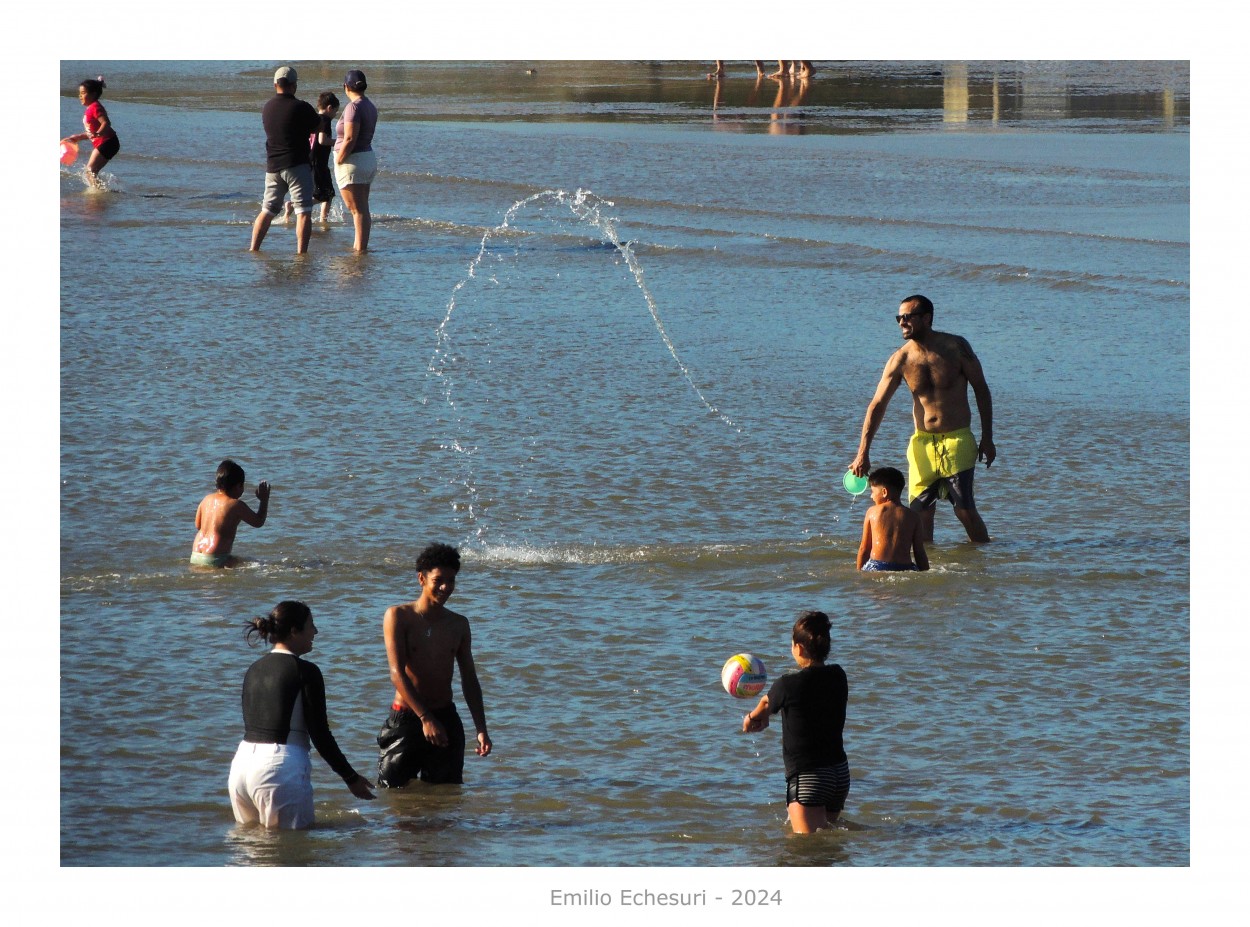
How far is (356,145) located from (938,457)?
8.95 meters

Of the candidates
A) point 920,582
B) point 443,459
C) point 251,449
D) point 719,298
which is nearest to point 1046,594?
point 920,582

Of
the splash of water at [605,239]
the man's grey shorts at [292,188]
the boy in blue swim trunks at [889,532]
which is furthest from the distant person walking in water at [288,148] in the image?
the boy in blue swim trunks at [889,532]

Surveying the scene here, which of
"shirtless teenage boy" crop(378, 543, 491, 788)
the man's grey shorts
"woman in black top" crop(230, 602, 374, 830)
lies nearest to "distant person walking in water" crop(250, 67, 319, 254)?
the man's grey shorts

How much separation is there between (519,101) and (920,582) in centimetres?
2772

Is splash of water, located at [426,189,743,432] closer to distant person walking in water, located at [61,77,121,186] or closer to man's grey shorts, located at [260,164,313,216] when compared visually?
man's grey shorts, located at [260,164,313,216]

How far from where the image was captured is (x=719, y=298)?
16.4 m

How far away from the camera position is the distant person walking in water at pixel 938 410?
374 inches

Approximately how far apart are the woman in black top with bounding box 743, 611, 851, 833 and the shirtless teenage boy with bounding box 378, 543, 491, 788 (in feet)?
3.51

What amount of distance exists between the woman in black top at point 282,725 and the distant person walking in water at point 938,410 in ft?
13.6

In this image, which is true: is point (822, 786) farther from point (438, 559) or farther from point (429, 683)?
point (438, 559)

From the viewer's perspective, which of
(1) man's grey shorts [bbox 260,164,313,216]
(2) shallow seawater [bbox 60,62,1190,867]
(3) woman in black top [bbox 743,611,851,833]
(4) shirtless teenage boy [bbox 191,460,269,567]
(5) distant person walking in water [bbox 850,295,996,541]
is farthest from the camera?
(1) man's grey shorts [bbox 260,164,313,216]

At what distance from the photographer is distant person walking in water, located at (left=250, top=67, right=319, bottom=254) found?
16328 mm

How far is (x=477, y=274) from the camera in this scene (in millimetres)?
17062

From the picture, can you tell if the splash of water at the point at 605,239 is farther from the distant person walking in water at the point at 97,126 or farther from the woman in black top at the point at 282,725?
the woman in black top at the point at 282,725
